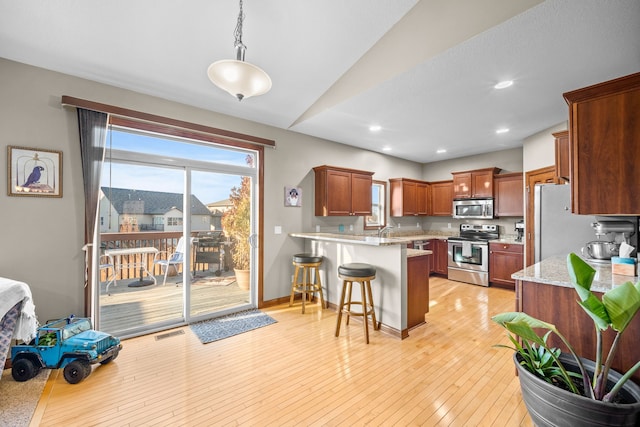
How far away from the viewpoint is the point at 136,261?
3451mm

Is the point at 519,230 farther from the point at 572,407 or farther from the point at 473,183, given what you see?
the point at 572,407

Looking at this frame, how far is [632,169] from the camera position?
5.62 ft

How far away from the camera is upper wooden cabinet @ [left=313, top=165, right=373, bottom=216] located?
4480mm

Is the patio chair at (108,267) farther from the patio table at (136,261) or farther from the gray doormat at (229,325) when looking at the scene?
the gray doormat at (229,325)

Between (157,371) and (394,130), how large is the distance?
4.32m

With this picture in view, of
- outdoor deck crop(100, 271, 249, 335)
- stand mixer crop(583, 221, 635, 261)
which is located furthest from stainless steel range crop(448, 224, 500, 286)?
outdoor deck crop(100, 271, 249, 335)

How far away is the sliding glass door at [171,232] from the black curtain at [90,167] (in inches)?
4.7

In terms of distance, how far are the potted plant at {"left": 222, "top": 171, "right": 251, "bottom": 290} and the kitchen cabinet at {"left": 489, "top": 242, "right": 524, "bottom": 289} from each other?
14.7 feet

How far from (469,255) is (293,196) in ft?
12.2

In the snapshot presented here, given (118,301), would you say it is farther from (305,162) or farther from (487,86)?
(487,86)

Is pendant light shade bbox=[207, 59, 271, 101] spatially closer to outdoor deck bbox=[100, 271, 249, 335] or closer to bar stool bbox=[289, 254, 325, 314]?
bar stool bbox=[289, 254, 325, 314]

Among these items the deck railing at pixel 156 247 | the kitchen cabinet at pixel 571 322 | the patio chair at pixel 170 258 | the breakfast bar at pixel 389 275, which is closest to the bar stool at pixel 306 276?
the breakfast bar at pixel 389 275

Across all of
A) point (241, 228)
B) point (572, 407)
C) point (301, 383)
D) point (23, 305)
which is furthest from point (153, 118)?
point (572, 407)

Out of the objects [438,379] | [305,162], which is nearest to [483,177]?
[305,162]
